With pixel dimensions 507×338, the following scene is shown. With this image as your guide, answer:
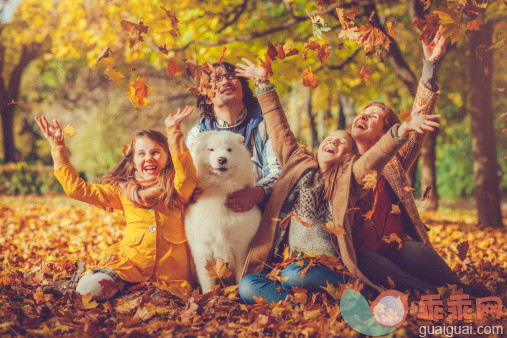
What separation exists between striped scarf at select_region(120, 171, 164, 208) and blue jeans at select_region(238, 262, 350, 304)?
2.70 ft

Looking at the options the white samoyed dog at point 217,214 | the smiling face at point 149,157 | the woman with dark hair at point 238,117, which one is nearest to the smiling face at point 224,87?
the woman with dark hair at point 238,117

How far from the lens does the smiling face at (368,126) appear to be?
309 cm

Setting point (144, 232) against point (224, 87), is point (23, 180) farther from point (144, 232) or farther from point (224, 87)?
point (144, 232)

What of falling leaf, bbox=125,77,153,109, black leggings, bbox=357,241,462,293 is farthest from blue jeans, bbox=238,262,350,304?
falling leaf, bbox=125,77,153,109

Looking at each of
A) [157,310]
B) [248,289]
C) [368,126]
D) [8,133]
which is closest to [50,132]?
[157,310]

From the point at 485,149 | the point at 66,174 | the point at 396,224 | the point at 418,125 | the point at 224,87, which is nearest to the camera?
the point at 418,125

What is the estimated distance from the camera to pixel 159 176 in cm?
302

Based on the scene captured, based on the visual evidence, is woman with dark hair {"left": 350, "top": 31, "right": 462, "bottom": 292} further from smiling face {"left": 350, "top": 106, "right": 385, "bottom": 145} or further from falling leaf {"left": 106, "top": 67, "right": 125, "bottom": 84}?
falling leaf {"left": 106, "top": 67, "right": 125, "bottom": 84}

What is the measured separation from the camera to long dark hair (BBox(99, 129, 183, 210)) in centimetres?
292

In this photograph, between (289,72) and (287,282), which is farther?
(289,72)

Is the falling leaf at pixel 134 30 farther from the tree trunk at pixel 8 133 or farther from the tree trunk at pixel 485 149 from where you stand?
the tree trunk at pixel 8 133

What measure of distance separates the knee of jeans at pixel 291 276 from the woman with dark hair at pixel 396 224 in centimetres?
46

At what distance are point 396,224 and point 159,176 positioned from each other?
1.74 m

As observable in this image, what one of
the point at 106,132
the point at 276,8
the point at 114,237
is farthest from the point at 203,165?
the point at 106,132
